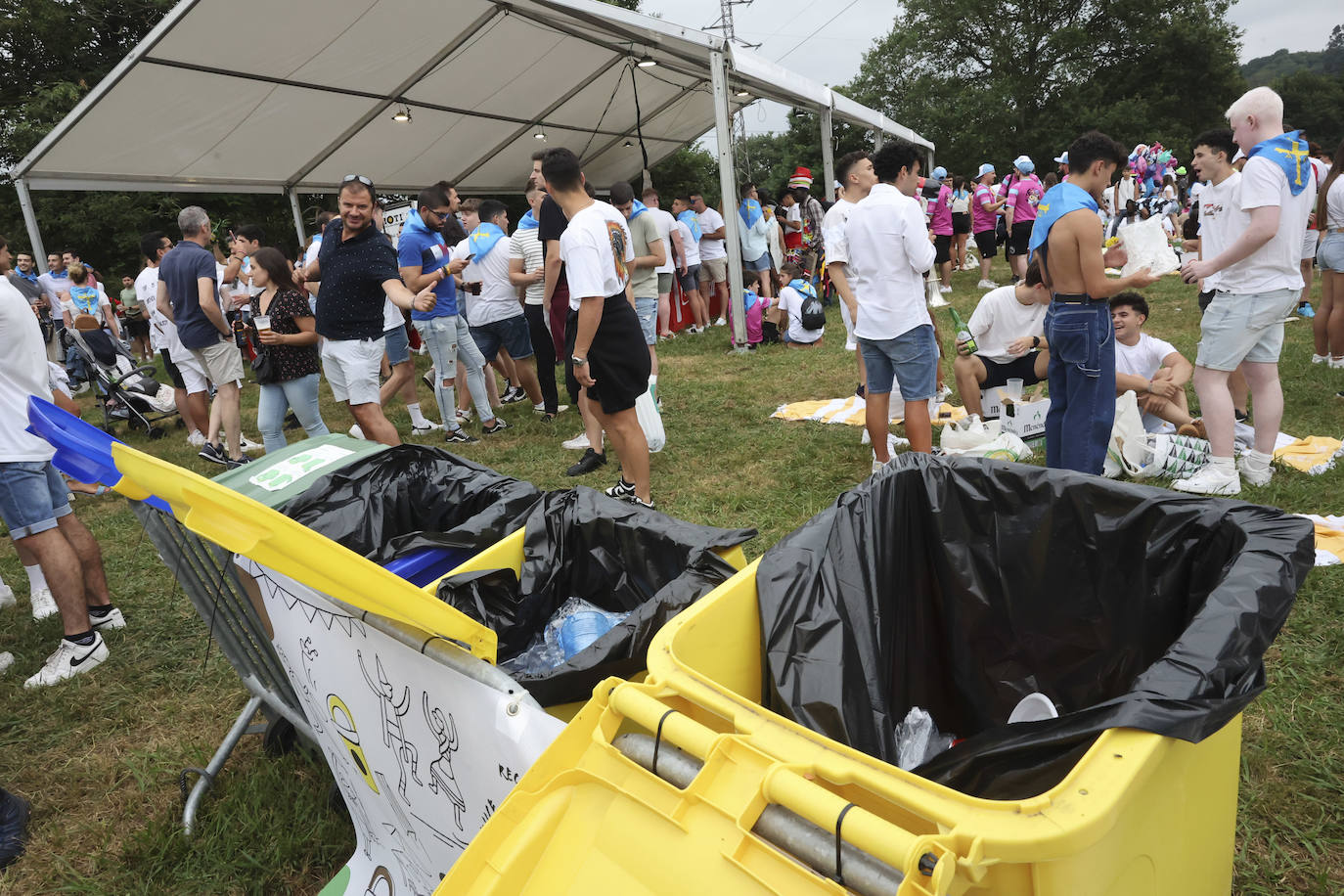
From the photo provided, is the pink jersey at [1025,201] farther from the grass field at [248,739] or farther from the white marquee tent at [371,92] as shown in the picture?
the grass field at [248,739]

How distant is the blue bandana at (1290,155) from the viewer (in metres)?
3.53

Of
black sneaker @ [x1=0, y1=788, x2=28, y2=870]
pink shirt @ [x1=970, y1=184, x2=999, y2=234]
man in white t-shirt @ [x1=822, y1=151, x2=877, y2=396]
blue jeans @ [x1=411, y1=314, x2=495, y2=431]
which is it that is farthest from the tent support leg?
black sneaker @ [x1=0, y1=788, x2=28, y2=870]

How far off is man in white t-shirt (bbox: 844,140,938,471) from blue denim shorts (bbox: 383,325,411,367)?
3801 mm

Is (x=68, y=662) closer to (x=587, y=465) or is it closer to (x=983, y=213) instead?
(x=587, y=465)

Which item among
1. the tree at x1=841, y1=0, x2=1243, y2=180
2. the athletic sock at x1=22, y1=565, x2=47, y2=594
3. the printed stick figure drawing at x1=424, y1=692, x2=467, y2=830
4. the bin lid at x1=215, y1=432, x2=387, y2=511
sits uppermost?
the tree at x1=841, y1=0, x2=1243, y2=180

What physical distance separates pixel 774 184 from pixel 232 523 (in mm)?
35486

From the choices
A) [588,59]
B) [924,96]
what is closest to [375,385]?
[588,59]

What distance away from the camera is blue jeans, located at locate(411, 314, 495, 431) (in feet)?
19.8

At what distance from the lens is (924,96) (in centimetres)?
3891

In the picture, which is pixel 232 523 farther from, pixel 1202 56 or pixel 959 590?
pixel 1202 56

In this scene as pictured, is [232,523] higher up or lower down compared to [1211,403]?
higher up

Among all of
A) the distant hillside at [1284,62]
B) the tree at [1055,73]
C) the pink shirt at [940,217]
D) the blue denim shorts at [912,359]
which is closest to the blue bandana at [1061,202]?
the blue denim shorts at [912,359]

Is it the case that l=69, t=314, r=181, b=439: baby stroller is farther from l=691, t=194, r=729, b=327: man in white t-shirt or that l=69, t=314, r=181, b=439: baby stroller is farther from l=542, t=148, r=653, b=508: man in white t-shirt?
l=691, t=194, r=729, b=327: man in white t-shirt

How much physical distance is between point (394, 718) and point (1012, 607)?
1370 millimetres
